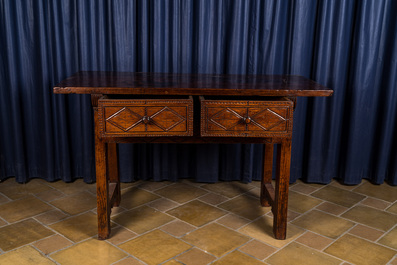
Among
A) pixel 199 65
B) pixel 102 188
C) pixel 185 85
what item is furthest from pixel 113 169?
pixel 199 65

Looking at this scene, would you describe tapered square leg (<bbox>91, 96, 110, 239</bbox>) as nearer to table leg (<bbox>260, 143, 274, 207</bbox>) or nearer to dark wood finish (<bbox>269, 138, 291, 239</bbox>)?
dark wood finish (<bbox>269, 138, 291, 239</bbox>)

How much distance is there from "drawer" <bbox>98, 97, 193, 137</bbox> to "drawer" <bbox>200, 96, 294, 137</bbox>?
11 cm

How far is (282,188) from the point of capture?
2557mm

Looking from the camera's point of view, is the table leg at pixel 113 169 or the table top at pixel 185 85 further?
the table leg at pixel 113 169

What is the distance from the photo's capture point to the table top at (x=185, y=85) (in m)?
2.29

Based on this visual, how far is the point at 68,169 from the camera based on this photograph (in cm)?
340

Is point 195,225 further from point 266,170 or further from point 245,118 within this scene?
point 245,118

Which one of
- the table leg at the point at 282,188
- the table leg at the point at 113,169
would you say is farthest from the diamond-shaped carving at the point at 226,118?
the table leg at the point at 113,169

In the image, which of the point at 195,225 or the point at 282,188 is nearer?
the point at 282,188

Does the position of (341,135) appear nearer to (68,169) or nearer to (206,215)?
(206,215)

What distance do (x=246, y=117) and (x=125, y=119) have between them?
640 millimetres

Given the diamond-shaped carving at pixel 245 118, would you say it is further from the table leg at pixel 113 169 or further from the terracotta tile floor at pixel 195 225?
the table leg at pixel 113 169

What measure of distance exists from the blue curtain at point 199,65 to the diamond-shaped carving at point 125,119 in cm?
104

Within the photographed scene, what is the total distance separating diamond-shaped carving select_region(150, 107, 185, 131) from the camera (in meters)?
2.31
